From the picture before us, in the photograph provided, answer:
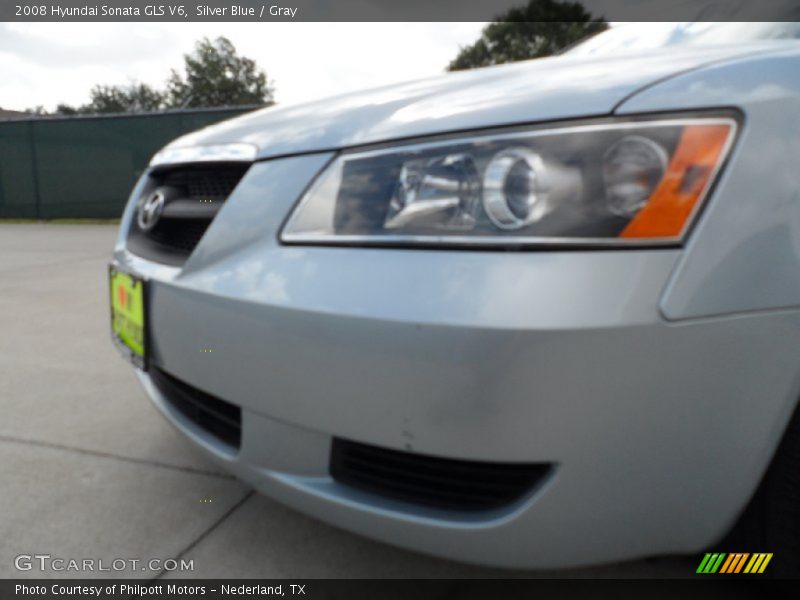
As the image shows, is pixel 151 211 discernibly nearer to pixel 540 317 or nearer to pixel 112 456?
pixel 112 456

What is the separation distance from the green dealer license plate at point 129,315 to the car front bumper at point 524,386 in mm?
375

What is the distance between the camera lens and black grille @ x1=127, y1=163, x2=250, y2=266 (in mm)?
1430

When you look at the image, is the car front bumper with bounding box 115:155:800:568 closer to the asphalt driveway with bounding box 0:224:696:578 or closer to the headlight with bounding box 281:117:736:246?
the headlight with bounding box 281:117:736:246

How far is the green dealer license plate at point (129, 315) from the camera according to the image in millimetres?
1420

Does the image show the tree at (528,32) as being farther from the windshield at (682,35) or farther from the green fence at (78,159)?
the windshield at (682,35)

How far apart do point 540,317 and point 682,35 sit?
1.44m

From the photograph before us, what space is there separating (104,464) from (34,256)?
17.4ft

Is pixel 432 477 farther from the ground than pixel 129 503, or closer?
farther from the ground

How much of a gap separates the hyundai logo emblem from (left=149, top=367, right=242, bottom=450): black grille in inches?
15.1

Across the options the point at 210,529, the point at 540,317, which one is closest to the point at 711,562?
the point at 540,317

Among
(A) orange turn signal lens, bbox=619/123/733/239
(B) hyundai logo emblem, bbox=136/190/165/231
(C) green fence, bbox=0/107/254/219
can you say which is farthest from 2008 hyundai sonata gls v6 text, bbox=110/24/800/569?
(C) green fence, bbox=0/107/254/219

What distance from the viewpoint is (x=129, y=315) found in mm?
1520

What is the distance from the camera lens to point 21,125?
11.9m

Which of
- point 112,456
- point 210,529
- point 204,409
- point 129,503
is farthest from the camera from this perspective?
point 112,456
